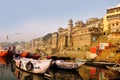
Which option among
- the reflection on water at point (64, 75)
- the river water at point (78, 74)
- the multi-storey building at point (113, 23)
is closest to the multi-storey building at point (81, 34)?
the multi-storey building at point (113, 23)

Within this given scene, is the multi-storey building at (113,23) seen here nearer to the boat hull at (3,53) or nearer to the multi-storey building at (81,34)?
the multi-storey building at (81,34)

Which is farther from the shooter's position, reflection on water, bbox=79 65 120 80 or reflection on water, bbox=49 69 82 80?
reflection on water, bbox=49 69 82 80

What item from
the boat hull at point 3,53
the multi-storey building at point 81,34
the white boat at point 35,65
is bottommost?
the white boat at point 35,65

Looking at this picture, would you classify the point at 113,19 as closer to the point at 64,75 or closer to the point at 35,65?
the point at 64,75

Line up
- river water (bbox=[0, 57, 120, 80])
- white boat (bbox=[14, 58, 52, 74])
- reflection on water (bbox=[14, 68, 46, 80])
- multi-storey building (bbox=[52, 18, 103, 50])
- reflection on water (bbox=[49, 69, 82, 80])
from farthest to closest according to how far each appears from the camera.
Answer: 1. multi-storey building (bbox=[52, 18, 103, 50])
2. reflection on water (bbox=[14, 68, 46, 80])
3. reflection on water (bbox=[49, 69, 82, 80])
4. white boat (bbox=[14, 58, 52, 74])
5. river water (bbox=[0, 57, 120, 80])

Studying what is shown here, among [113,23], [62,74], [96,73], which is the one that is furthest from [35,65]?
[113,23]

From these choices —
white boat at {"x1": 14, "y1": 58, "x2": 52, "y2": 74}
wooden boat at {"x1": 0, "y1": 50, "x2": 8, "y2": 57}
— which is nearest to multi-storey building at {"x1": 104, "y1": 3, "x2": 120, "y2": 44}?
wooden boat at {"x1": 0, "y1": 50, "x2": 8, "y2": 57}

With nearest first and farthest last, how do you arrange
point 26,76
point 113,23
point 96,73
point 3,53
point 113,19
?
point 26,76 < point 96,73 < point 3,53 < point 113,19 < point 113,23

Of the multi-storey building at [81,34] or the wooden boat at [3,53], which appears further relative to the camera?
the multi-storey building at [81,34]

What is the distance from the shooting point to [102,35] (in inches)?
2341

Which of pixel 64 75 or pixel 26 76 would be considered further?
pixel 26 76

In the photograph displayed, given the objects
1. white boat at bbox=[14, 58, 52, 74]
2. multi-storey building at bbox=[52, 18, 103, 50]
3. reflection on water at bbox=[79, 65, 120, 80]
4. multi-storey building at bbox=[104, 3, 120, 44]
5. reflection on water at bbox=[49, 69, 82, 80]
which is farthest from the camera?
multi-storey building at bbox=[52, 18, 103, 50]

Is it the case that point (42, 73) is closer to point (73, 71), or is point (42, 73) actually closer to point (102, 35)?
point (73, 71)

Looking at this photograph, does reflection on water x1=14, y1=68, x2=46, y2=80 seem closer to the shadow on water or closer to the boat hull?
the shadow on water
